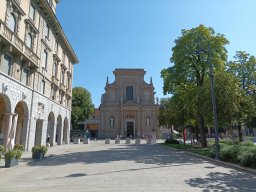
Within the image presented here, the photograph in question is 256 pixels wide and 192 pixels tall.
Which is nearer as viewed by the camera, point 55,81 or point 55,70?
point 55,81

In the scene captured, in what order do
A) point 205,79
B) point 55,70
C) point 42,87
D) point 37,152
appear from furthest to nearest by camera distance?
point 55,70 < point 42,87 < point 205,79 < point 37,152

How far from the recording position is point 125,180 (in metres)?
9.25

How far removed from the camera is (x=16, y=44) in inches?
738

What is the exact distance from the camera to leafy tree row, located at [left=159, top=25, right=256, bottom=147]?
20.0m

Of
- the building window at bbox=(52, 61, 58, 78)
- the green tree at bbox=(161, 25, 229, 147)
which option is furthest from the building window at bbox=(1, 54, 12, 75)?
the green tree at bbox=(161, 25, 229, 147)

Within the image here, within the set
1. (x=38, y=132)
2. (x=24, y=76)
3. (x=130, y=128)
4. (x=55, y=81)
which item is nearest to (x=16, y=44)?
(x=24, y=76)

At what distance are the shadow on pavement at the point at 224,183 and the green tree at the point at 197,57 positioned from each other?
16.3 m

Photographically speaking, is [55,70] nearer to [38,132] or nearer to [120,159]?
[38,132]

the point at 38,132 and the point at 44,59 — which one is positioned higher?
the point at 44,59

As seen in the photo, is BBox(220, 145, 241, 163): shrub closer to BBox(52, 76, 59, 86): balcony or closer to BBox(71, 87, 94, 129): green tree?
BBox(52, 76, 59, 86): balcony

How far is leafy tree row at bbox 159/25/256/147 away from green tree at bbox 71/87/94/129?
2962 centimetres

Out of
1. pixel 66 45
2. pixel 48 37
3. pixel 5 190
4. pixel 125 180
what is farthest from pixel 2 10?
pixel 66 45

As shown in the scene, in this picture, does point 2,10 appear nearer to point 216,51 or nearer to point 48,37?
point 48,37

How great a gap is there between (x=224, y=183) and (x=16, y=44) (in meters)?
17.7
